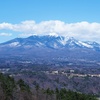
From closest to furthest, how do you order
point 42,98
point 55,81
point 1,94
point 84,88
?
point 1,94 → point 42,98 → point 84,88 → point 55,81

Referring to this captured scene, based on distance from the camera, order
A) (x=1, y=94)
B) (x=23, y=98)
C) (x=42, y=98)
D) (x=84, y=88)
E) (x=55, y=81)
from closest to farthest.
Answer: (x=1, y=94) → (x=23, y=98) → (x=42, y=98) → (x=84, y=88) → (x=55, y=81)

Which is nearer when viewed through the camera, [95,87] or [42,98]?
[42,98]

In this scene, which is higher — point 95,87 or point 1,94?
point 1,94

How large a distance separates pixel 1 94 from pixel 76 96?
1694 cm

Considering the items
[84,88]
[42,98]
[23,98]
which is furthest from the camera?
[84,88]

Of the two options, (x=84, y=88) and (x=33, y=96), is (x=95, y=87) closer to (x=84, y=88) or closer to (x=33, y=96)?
(x=84, y=88)

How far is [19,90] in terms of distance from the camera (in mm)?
62500

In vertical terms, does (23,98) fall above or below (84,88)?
above

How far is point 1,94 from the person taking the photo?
5584 cm

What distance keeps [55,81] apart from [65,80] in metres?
6.56

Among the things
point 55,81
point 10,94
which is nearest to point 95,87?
point 55,81

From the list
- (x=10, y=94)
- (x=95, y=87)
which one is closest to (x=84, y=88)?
(x=95, y=87)

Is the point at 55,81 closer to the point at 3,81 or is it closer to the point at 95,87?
the point at 95,87

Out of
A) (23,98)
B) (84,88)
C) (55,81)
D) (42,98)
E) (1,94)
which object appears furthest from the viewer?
(55,81)
